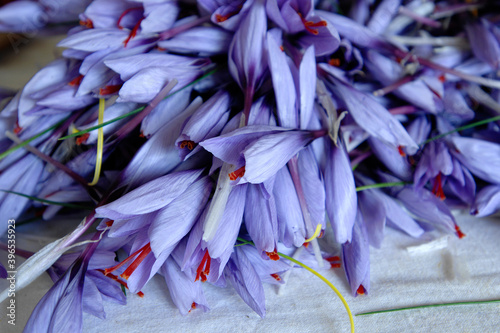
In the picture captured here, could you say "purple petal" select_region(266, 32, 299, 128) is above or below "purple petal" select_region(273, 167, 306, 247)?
above

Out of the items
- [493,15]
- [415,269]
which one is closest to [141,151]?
[415,269]

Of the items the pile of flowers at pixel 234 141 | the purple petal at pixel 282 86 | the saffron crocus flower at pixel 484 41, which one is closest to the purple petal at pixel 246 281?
the pile of flowers at pixel 234 141

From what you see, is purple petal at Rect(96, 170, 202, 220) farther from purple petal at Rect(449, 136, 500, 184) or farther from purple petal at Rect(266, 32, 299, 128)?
purple petal at Rect(449, 136, 500, 184)


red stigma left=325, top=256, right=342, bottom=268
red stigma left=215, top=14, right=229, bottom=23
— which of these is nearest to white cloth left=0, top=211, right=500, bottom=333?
red stigma left=325, top=256, right=342, bottom=268

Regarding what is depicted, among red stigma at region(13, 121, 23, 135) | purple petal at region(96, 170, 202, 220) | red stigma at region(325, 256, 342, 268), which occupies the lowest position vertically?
red stigma at region(325, 256, 342, 268)

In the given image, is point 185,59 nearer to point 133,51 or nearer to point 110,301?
point 133,51
